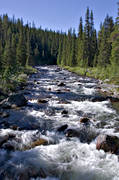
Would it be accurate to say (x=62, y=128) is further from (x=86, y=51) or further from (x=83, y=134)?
(x=86, y=51)

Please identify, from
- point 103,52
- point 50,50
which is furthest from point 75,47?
point 50,50

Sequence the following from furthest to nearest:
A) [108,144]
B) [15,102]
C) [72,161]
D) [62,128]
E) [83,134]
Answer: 1. [15,102]
2. [62,128]
3. [83,134]
4. [108,144]
5. [72,161]

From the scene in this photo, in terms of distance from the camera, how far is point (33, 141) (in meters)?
7.47

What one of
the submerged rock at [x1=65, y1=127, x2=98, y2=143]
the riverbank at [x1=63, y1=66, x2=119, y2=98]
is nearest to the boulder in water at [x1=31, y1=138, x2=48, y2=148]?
the submerged rock at [x1=65, y1=127, x2=98, y2=143]

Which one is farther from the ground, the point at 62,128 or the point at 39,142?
the point at 62,128

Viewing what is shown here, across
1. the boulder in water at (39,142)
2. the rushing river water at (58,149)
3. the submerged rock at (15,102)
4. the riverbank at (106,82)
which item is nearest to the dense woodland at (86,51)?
the riverbank at (106,82)

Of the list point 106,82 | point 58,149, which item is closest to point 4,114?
point 58,149

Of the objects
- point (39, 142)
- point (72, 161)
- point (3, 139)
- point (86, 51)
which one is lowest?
point (72, 161)

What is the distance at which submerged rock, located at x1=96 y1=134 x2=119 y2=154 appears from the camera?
656cm

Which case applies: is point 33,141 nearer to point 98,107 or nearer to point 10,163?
point 10,163

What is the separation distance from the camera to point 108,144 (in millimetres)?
6648

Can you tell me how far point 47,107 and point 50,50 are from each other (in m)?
90.9

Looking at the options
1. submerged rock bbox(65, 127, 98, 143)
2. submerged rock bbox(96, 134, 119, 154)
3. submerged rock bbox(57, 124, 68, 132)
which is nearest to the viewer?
submerged rock bbox(96, 134, 119, 154)

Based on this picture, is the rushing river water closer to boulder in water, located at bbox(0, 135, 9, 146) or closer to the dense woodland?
boulder in water, located at bbox(0, 135, 9, 146)
